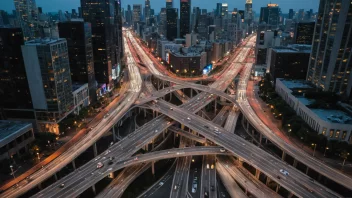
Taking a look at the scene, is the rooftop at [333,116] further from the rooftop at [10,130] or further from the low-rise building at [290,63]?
the rooftop at [10,130]

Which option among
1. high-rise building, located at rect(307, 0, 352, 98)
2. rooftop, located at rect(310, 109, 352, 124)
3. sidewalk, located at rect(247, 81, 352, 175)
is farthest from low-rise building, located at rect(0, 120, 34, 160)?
high-rise building, located at rect(307, 0, 352, 98)

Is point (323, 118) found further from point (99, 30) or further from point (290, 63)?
point (99, 30)

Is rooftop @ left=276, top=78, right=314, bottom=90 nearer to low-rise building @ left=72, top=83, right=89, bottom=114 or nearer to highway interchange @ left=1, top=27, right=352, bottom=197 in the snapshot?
highway interchange @ left=1, top=27, right=352, bottom=197

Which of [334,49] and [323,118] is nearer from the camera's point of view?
[323,118]

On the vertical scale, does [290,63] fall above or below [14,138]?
above

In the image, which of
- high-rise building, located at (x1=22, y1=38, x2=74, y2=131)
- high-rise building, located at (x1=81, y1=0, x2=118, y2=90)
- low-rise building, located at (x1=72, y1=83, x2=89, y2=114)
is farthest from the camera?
high-rise building, located at (x1=81, y1=0, x2=118, y2=90)

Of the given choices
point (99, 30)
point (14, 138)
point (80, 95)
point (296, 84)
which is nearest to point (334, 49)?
point (296, 84)

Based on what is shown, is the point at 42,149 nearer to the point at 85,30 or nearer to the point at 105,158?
the point at 105,158
